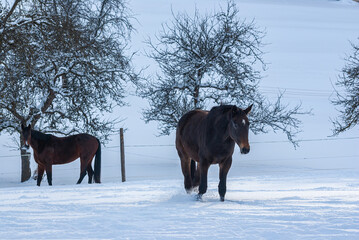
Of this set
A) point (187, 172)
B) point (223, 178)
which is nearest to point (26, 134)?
point (187, 172)

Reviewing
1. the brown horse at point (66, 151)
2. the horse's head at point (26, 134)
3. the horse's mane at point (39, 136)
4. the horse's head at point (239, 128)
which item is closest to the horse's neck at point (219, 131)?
the horse's head at point (239, 128)

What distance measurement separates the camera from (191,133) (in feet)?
25.6

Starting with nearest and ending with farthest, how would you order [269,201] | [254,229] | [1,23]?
[254,229] → [269,201] → [1,23]

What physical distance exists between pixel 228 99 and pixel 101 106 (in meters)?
4.81

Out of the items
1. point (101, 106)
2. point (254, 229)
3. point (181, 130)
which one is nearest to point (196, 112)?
point (181, 130)

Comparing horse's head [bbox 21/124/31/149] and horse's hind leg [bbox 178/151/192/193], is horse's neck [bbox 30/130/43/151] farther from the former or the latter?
horse's hind leg [bbox 178/151/192/193]

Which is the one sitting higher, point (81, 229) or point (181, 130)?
point (181, 130)

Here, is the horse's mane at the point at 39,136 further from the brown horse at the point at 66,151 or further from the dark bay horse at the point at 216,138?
the dark bay horse at the point at 216,138

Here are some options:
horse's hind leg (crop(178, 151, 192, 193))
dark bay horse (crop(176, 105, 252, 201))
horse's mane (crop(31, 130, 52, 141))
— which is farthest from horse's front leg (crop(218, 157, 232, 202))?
horse's mane (crop(31, 130, 52, 141))

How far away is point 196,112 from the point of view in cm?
820

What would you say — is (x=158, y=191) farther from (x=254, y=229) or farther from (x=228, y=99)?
(x=228, y=99)

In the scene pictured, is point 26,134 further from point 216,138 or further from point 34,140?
point 216,138

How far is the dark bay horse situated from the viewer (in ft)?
21.2

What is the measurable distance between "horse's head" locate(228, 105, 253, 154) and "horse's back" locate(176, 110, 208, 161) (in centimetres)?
87
